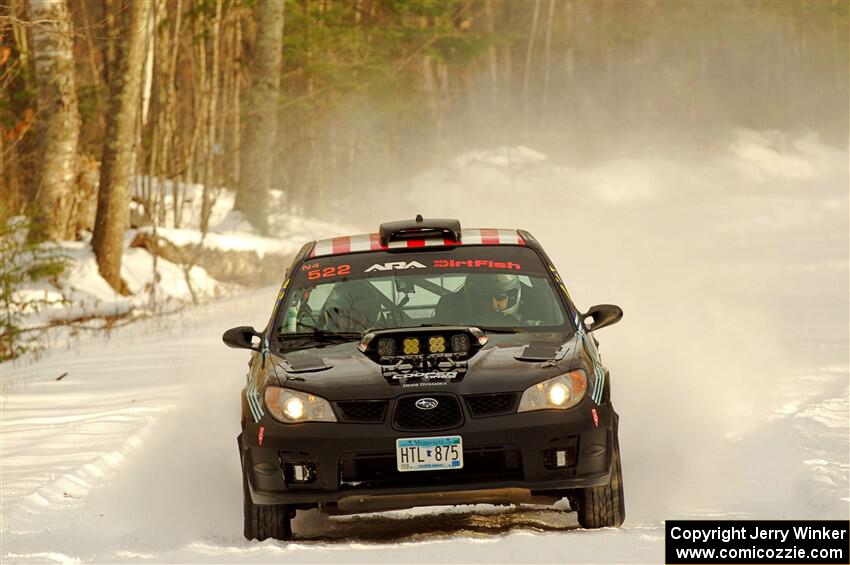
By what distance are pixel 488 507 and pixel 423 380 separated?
1547 millimetres

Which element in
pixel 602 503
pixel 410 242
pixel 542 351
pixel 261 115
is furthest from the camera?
pixel 261 115

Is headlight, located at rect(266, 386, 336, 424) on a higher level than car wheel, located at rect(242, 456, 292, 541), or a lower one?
higher

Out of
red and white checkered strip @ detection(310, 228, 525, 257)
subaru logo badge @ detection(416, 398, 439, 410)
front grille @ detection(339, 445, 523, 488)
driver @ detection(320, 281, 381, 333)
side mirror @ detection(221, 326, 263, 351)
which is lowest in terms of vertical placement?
front grille @ detection(339, 445, 523, 488)

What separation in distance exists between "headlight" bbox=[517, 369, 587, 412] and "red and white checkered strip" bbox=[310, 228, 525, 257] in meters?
1.78

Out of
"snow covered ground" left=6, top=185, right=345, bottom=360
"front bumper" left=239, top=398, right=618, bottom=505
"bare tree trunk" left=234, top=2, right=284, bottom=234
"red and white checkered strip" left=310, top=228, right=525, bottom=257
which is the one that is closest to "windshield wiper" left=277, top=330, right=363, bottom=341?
"red and white checkered strip" left=310, top=228, right=525, bottom=257

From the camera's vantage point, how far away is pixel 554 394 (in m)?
7.16

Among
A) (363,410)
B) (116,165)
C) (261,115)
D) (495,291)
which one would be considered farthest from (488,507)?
(261,115)

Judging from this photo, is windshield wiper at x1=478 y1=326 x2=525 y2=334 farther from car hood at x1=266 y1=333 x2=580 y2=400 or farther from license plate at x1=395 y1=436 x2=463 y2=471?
license plate at x1=395 y1=436 x2=463 y2=471

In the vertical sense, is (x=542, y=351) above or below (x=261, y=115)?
below

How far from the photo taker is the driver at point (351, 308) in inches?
325

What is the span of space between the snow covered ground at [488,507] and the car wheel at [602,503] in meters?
0.18

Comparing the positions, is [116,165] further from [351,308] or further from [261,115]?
[351,308]

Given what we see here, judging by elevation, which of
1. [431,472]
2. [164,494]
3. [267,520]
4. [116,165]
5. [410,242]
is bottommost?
[164,494]

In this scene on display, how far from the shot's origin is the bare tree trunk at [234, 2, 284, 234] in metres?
32.1
